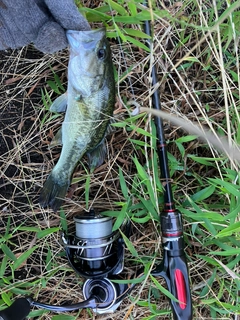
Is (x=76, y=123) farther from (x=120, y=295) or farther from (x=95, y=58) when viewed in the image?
(x=120, y=295)

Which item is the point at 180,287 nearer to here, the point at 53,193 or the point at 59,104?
the point at 53,193

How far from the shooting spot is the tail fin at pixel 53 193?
1.80m

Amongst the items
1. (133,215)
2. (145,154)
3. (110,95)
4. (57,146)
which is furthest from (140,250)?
(110,95)

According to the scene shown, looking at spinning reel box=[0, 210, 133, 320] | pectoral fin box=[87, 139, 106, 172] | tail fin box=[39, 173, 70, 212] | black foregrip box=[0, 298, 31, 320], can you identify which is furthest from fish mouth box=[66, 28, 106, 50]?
black foregrip box=[0, 298, 31, 320]

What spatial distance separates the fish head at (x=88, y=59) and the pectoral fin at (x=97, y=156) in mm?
311

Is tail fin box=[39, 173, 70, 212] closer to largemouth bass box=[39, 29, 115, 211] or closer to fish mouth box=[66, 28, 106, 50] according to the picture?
largemouth bass box=[39, 29, 115, 211]

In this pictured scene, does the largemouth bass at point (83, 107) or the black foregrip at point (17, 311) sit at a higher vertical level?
the largemouth bass at point (83, 107)

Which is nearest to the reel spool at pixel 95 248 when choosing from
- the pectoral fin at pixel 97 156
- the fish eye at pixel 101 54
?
the pectoral fin at pixel 97 156

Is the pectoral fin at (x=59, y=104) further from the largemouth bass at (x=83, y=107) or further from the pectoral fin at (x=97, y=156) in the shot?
the pectoral fin at (x=97, y=156)

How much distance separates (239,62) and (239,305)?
1.27 m

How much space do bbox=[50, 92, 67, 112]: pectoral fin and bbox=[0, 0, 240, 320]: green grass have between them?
0.47ft

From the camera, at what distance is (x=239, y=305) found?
187 centimetres

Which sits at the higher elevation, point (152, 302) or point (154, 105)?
point (154, 105)

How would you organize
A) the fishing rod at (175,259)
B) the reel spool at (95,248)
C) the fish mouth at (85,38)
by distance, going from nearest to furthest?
the fish mouth at (85,38) < the fishing rod at (175,259) < the reel spool at (95,248)
